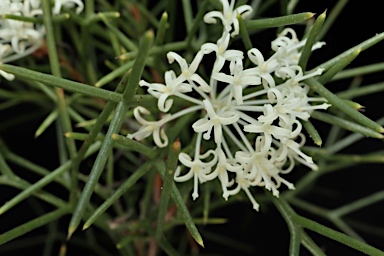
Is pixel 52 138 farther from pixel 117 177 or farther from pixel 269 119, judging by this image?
pixel 269 119

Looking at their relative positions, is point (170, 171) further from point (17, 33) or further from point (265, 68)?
point (17, 33)

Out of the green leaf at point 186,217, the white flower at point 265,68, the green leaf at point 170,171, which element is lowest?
the green leaf at point 186,217

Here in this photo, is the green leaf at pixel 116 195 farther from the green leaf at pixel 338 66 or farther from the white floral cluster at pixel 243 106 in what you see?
the green leaf at pixel 338 66

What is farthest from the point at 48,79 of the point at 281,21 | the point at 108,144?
the point at 281,21

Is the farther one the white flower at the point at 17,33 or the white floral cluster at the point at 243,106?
the white flower at the point at 17,33

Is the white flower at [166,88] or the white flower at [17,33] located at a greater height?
the white flower at [17,33]

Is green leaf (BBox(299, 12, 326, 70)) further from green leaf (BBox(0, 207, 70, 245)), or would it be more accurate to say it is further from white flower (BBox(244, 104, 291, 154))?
green leaf (BBox(0, 207, 70, 245))

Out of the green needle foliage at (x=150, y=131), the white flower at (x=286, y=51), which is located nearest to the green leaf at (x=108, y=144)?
the green needle foliage at (x=150, y=131)

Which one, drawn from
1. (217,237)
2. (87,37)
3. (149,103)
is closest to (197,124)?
(149,103)

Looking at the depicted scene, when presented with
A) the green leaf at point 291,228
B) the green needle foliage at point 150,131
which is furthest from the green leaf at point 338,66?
the green leaf at point 291,228
